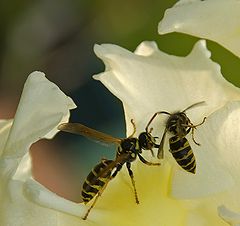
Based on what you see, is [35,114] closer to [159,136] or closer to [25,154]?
[25,154]

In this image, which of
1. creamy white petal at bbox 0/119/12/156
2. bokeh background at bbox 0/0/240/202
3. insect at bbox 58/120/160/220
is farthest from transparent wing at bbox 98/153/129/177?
bokeh background at bbox 0/0/240/202

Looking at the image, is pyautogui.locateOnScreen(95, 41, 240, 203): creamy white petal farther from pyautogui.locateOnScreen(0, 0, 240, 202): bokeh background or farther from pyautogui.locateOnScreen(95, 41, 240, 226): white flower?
pyautogui.locateOnScreen(0, 0, 240, 202): bokeh background

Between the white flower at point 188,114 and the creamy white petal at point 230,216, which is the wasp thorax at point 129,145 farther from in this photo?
the creamy white petal at point 230,216

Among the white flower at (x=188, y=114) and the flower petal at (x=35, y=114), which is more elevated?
the flower petal at (x=35, y=114)

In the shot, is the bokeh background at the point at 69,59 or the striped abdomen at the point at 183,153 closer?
the striped abdomen at the point at 183,153

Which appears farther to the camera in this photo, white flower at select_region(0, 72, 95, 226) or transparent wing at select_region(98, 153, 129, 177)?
transparent wing at select_region(98, 153, 129, 177)

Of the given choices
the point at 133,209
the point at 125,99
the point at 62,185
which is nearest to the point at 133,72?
the point at 125,99

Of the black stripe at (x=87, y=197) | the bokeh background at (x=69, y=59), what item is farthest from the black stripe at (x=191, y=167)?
the bokeh background at (x=69, y=59)
